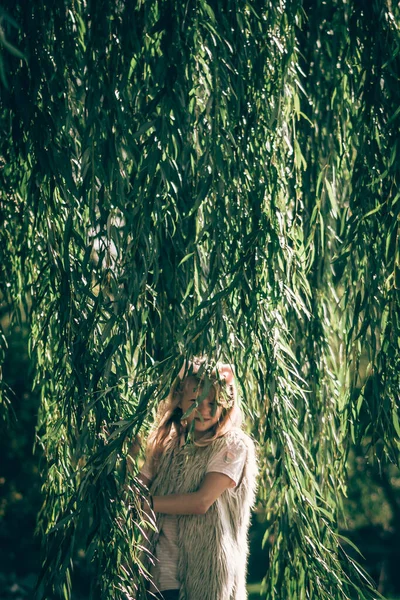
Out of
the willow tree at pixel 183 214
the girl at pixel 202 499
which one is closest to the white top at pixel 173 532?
the girl at pixel 202 499

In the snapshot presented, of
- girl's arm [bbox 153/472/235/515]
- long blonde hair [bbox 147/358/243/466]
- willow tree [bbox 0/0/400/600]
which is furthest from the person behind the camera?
girl's arm [bbox 153/472/235/515]

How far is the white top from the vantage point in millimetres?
2152

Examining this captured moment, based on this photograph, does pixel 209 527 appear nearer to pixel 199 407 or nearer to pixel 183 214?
pixel 199 407

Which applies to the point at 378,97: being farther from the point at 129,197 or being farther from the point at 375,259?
the point at 129,197

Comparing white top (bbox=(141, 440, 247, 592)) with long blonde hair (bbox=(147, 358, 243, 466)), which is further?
white top (bbox=(141, 440, 247, 592))

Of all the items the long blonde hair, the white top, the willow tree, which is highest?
the willow tree

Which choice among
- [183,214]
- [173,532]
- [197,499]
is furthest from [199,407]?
[183,214]

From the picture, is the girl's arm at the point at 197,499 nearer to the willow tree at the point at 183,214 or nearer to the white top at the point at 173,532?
the white top at the point at 173,532

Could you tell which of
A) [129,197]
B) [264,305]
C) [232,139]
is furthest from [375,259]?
[129,197]

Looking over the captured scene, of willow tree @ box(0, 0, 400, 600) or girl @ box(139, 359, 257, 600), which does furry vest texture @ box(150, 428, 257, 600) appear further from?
willow tree @ box(0, 0, 400, 600)

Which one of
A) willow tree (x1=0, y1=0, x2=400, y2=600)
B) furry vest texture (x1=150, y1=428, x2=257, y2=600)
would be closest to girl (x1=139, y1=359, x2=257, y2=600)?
furry vest texture (x1=150, y1=428, x2=257, y2=600)

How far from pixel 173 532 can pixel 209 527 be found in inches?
4.0

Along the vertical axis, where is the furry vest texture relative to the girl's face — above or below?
below

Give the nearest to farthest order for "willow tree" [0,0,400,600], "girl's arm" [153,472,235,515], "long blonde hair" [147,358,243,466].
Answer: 1. "willow tree" [0,0,400,600]
2. "long blonde hair" [147,358,243,466]
3. "girl's arm" [153,472,235,515]
